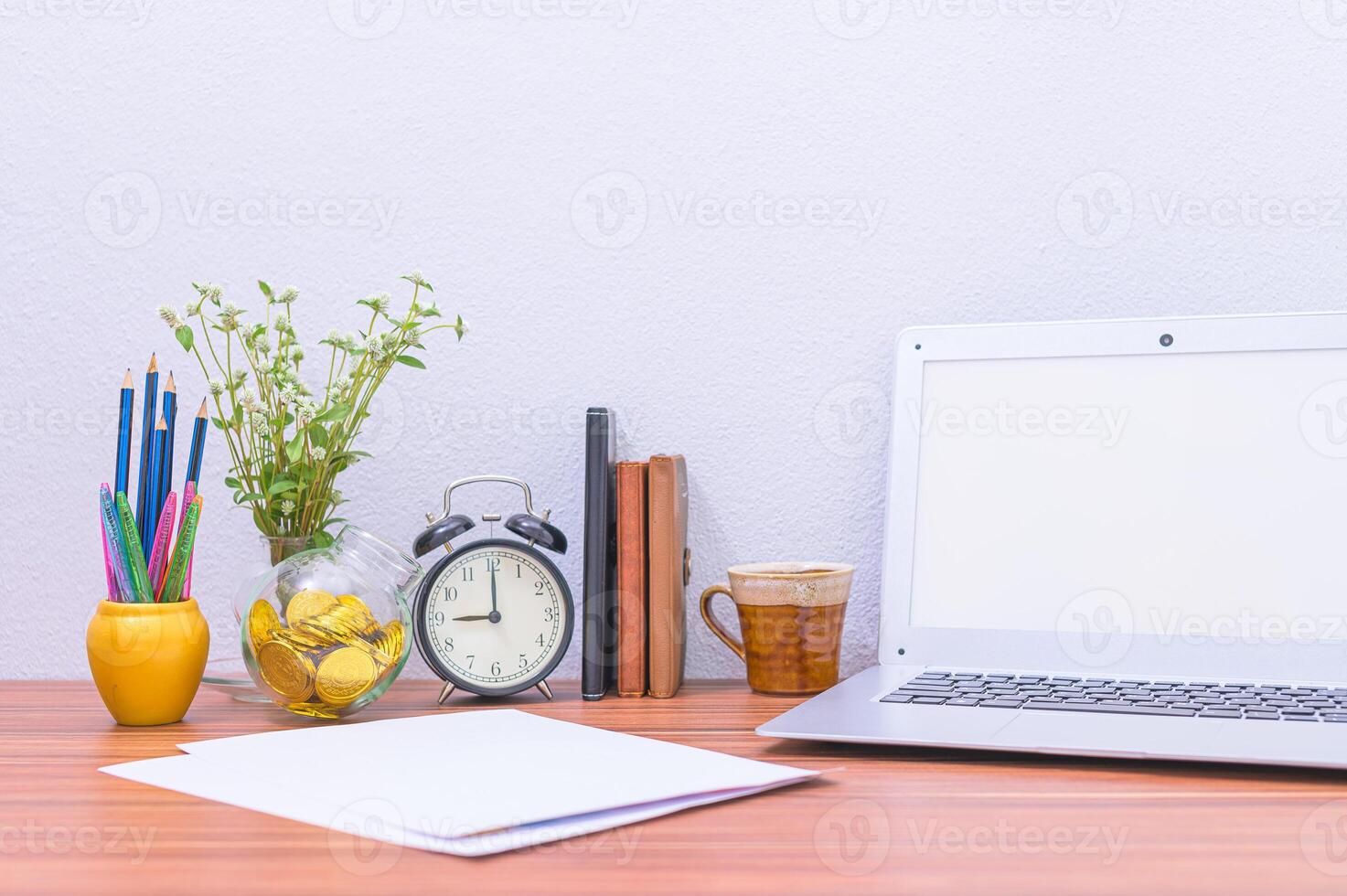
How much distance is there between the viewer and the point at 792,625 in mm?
961

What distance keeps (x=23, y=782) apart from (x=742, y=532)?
0.64 meters

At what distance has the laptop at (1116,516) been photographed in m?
0.89

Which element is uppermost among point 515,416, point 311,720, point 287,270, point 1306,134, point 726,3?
point 726,3

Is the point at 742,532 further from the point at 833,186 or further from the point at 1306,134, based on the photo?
the point at 1306,134

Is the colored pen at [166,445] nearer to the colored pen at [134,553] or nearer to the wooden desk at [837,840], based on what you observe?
the colored pen at [134,553]

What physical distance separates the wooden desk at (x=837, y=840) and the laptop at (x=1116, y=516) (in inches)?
6.3

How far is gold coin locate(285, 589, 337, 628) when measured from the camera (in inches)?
34.0

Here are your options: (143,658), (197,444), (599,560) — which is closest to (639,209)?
(599,560)

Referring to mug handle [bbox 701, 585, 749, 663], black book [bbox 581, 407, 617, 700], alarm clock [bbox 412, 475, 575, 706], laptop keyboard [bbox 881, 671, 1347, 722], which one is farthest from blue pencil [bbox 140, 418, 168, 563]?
laptop keyboard [bbox 881, 671, 1347, 722]

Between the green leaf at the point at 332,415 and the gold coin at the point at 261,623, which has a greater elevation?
the green leaf at the point at 332,415

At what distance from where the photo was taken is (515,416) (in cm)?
112

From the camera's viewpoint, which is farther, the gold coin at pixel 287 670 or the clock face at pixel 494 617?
the clock face at pixel 494 617

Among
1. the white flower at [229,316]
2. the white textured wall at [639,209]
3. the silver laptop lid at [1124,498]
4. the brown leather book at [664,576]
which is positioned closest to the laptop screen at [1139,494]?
the silver laptop lid at [1124,498]

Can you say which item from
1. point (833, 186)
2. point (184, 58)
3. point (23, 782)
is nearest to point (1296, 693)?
point (833, 186)
